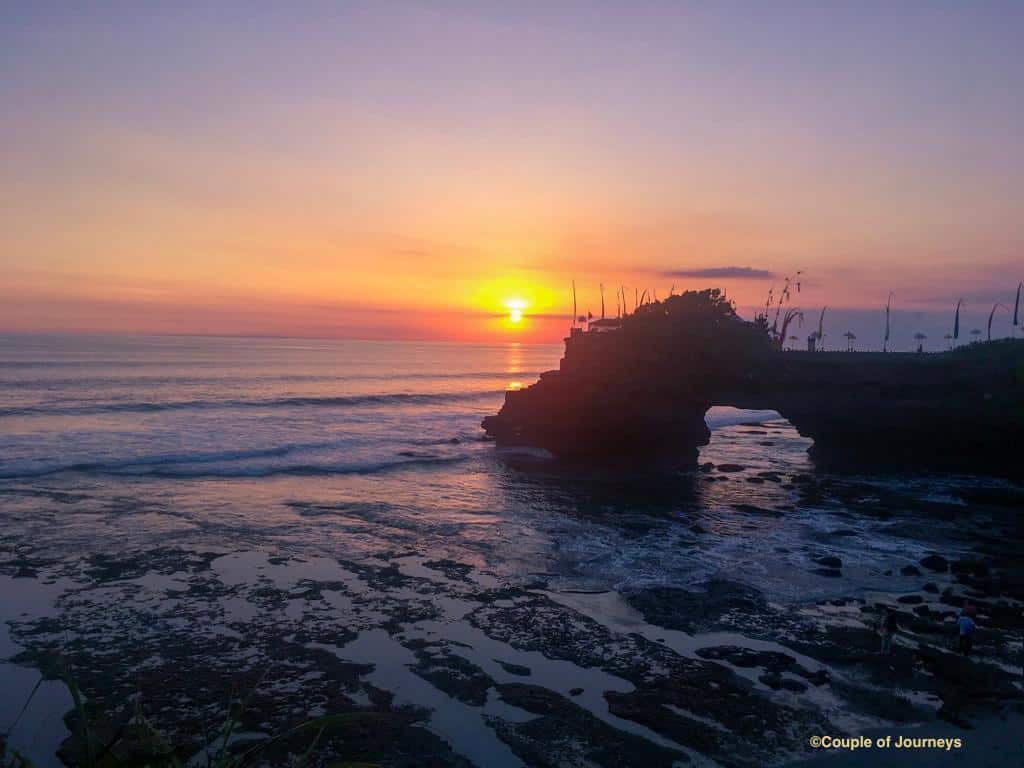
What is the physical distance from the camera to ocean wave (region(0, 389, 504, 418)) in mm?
50156

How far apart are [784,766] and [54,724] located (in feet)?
37.2

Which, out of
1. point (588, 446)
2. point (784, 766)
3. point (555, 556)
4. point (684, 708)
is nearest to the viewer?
point (784, 766)

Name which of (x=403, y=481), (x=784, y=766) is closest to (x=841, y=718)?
(x=784, y=766)

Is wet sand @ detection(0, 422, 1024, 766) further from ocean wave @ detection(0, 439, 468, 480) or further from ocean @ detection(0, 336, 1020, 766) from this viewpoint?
ocean wave @ detection(0, 439, 468, 480)

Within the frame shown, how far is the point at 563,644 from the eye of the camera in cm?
1519

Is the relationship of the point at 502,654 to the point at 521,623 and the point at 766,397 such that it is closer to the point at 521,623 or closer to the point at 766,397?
the point at 521,623

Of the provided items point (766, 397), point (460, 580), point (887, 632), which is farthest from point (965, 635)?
point (766, 397)

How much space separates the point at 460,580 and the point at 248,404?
4508 centimetres

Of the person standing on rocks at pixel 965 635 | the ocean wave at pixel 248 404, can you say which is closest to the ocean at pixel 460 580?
the person standing on rocks at pixel 965 635

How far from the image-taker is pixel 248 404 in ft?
195

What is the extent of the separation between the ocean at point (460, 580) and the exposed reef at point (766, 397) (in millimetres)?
3121

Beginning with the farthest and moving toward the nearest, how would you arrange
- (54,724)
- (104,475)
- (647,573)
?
1. (104,475)
2. (647,573)
3. (54,724)

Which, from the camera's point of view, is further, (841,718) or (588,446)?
(588,446)

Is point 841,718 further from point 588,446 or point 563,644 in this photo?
point 588,446
